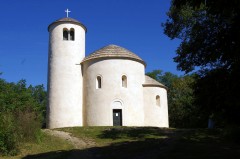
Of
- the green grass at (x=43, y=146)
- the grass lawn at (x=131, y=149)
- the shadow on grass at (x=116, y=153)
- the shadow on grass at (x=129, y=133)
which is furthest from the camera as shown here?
the shadow on grass at (x=129, y=133)

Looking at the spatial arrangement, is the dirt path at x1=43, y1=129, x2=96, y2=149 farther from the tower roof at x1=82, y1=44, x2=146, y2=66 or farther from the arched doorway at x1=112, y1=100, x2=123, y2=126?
the tower roof at x1=82, y1=44, x2=146, y2=66

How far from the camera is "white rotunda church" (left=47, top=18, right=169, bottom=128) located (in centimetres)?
3072

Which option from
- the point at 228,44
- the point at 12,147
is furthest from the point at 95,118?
the point at 228,44

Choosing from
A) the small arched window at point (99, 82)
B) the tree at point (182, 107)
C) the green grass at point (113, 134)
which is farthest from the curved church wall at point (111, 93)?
the tree at point (182, 107)

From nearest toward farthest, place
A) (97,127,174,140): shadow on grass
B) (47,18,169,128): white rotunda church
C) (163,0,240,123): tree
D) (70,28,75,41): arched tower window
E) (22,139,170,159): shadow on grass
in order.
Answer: (163,0,240,123): tree
(22,139,170,159): shadow on grass
(97,127,174,140): shadow on grass
(47,18,169,128): white rotunda church
(70,28,75,41): arched tower window

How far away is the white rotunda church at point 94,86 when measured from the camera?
3072cm

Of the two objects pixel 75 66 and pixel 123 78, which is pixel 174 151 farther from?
pixel 75 66

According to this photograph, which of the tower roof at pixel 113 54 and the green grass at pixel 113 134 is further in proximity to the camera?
the tower roof at pixel 113 54

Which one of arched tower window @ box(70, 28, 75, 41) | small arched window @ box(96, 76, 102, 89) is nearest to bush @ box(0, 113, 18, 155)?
small arched window @ box(96, 76, 102, 89)

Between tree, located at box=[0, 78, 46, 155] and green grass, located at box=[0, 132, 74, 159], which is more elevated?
tree, located at box=[0, 78, 46, 155]

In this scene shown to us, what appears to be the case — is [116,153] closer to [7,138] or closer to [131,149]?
[131,149]

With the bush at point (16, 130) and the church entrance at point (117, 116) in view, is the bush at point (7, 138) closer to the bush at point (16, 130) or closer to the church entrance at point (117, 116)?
the bush at point (16, 130)

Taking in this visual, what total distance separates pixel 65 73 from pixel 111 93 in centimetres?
526

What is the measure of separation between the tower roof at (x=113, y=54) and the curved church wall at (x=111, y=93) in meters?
0.40
